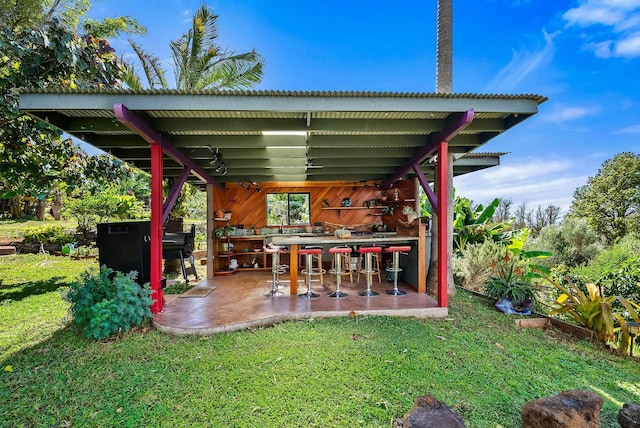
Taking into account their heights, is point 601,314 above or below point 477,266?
below

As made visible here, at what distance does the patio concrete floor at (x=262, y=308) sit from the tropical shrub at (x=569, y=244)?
692 cm

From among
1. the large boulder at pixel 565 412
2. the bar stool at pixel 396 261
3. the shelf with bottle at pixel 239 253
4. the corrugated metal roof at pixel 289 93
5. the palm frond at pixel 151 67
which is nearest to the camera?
the large boulder at pixel 565 412

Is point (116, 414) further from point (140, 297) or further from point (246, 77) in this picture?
point (246, 77)

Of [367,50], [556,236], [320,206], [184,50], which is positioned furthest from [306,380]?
[367,50]

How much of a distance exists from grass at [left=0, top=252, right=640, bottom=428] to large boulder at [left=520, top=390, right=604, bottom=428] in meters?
0.27

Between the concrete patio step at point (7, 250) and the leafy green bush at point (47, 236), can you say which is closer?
the concrete patio step at point (7, 250)

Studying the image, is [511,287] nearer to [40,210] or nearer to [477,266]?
[477,266]

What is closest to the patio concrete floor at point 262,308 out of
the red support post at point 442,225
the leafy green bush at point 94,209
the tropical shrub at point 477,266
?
the red support post at point 442,225

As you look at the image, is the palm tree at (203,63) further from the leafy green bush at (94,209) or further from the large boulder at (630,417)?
the large boulder at (630,417)

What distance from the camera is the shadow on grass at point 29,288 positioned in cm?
630

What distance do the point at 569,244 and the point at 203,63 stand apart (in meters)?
13.0

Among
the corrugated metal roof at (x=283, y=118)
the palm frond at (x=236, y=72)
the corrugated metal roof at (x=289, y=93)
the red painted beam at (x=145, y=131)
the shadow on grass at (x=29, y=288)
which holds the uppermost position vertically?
the palm frond at (x=236, y=72)

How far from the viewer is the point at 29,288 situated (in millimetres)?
6930

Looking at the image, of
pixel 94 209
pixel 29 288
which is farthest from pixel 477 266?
pixel 94 209
